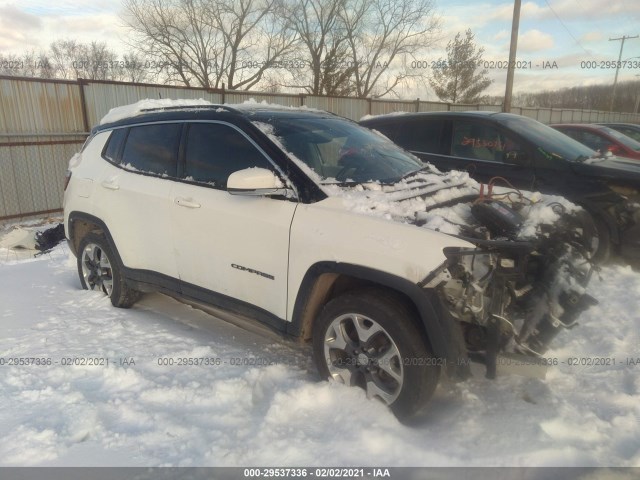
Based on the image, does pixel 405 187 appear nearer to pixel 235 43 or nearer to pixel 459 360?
pixel 459 360

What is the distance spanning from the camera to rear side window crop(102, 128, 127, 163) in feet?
14.4

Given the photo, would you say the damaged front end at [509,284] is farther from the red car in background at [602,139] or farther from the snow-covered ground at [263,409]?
the red car in background at [602,139]

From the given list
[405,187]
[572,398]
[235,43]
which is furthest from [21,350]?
[235,43]

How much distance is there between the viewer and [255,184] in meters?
2.98

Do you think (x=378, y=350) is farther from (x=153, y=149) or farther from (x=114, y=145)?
(x=114, y=145)

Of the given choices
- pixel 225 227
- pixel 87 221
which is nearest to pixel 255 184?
pixel 225 227

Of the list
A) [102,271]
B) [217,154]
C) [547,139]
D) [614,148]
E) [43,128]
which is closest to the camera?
[217,154]

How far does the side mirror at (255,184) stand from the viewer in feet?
→ 9.74

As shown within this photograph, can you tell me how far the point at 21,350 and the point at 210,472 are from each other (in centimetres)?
202

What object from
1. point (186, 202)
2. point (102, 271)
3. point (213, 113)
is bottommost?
point (102, 271)

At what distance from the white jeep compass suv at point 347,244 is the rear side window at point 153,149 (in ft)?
0.05

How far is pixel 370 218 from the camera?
9.04 feet

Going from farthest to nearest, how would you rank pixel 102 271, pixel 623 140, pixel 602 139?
pixel 623 140 < pixel 602 139 < pixel 102 271

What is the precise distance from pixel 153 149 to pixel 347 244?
2.18 meters
